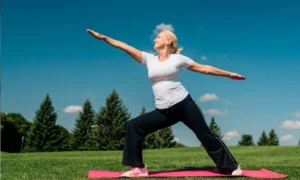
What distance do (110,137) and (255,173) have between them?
151ft

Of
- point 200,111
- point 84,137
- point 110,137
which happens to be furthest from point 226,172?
point 84,137

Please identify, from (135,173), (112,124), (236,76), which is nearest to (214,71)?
(236,76)

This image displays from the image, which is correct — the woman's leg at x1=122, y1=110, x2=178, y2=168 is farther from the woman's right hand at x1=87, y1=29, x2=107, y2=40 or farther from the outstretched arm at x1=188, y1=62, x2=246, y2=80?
the woman's right hand at x1=87, y1=29, x2=107, y2=40

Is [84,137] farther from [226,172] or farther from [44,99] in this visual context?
[226,172]

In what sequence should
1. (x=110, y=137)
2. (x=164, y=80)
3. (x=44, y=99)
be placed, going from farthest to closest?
1. (x=44, y=99)
2. (x=110, y=137)
3. (x=164, y=80)

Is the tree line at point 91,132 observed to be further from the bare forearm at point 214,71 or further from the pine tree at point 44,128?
the bare forearm at point 214,71

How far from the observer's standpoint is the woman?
641cm

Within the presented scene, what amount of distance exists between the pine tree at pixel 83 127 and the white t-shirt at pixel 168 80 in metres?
48.8

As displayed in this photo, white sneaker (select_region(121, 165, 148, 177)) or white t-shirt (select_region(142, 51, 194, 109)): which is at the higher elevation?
white t-shirt (select_region(142, 51, 194, 109))

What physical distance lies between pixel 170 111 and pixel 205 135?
2.40 ft

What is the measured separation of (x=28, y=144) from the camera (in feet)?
185

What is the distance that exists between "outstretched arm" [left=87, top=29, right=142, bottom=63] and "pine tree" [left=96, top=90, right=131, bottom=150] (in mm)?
45017

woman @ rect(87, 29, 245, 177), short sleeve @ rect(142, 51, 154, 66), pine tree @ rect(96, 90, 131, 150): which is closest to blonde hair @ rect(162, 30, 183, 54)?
woman @ rect(87, 29, 245, 177)

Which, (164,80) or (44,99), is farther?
(44,99)
